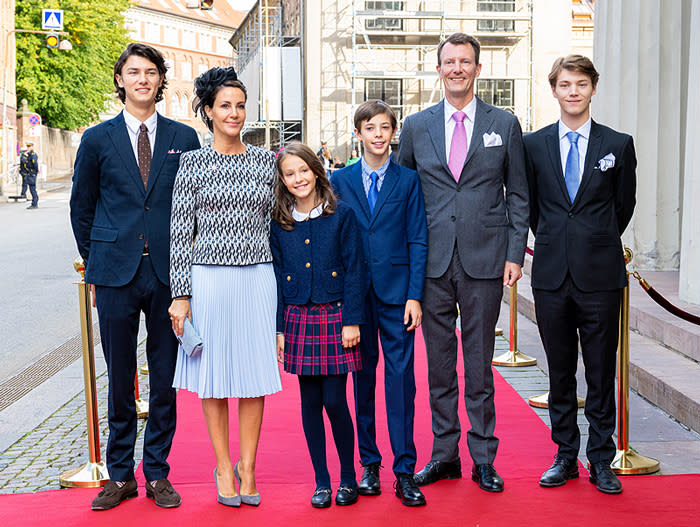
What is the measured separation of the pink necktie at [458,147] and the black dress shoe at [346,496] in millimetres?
1693

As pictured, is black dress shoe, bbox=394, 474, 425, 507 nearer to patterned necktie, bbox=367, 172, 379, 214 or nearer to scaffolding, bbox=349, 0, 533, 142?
patterned necktie, bbox=367, 172, 379, 214

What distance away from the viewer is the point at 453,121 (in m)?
4.80

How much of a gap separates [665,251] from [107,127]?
7993 millimetres

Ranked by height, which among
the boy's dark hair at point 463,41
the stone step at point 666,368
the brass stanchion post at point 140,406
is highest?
→ the boy's dark hair at point 463,41

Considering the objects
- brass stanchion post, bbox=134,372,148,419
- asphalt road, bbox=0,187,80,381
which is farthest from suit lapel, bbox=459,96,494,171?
asphalt road, bbox=0,187,80,381

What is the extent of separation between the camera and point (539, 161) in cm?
476

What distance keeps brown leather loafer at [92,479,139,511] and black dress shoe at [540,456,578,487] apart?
2154mm

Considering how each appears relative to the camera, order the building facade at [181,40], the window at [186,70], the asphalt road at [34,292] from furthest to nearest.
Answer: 1. the window at [186,70]
2. the building facade at [181,40]
3. the asphalt road at [34,292]

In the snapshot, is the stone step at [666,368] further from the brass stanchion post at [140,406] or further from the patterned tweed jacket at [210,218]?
the brass stanchion post at [140,406]

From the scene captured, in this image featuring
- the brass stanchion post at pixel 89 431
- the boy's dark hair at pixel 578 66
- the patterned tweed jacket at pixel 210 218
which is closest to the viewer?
the patterned tweed jacket at pixel 210 218

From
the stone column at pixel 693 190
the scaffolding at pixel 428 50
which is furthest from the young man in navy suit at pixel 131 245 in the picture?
the scaffolding at pixel 428 50

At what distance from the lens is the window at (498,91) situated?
121 feet

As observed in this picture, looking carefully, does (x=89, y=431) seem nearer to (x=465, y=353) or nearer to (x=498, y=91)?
(x=465, y=353)

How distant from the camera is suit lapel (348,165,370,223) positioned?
4641 mm
